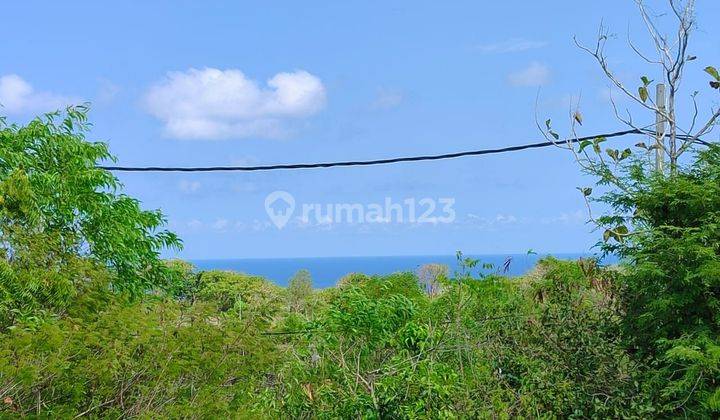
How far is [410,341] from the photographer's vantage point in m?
6.82

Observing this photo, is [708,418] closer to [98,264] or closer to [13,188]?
[98,264]

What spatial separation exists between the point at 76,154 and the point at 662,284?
6.83 meters

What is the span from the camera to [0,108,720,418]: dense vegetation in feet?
19.9

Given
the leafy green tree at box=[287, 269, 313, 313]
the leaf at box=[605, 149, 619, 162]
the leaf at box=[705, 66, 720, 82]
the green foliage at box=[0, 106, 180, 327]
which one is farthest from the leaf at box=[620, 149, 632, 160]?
the leafy green tree at box=[287, 269, 313, 313]

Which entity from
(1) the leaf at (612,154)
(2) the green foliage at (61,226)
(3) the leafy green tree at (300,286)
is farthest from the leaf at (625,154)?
(3) the leafy green tree at (300,286)

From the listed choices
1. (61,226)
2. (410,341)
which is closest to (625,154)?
(410,341)

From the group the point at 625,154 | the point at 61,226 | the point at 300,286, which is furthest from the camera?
the point at 300,286

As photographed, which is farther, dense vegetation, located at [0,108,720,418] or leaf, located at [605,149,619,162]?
leaf, located at [605,149,619,162]

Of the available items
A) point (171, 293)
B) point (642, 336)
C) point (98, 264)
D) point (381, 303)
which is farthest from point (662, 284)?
point (171, 293)

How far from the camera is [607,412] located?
729 centimetres

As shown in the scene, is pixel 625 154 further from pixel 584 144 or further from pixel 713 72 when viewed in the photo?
pixel 713 72

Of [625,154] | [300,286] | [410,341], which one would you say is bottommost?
[410,341]

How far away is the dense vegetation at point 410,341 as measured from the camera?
6070 millimetres

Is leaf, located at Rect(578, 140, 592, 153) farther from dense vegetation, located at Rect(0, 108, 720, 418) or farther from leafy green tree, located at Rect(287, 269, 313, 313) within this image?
leafy green tree, located at Rect(287, 269, 313, 313)
